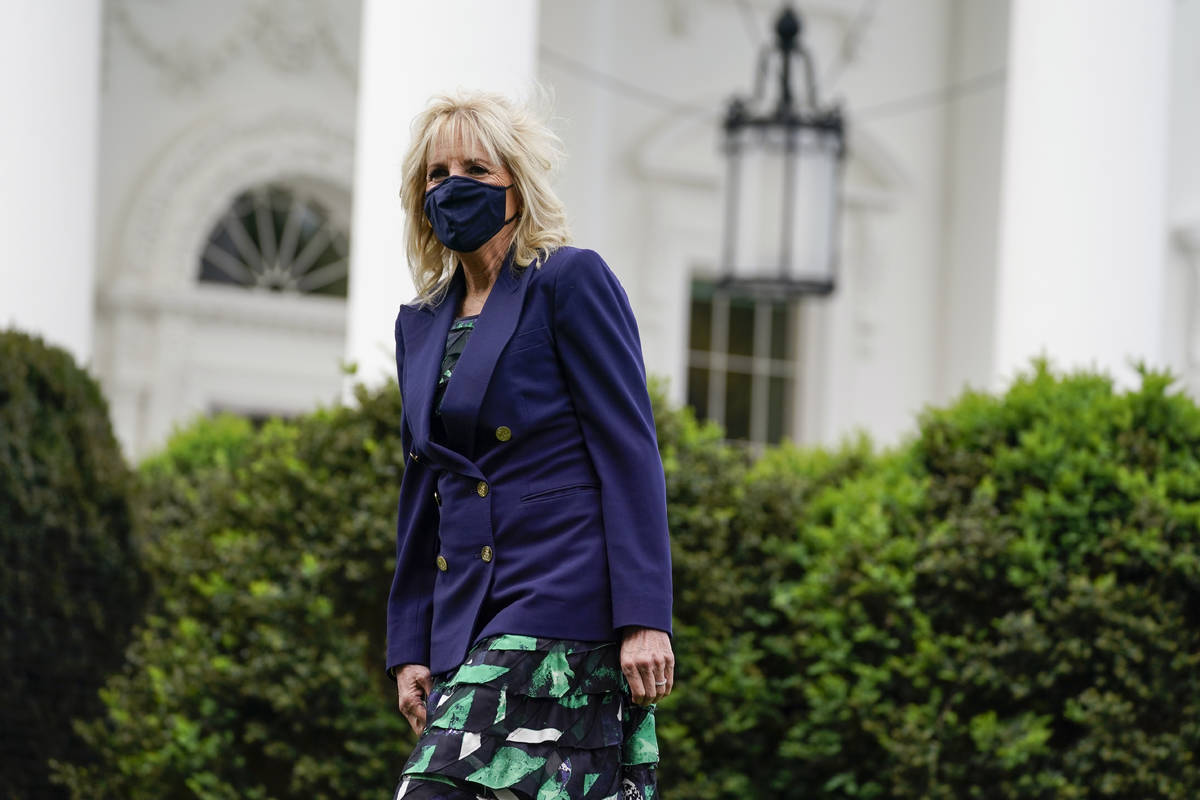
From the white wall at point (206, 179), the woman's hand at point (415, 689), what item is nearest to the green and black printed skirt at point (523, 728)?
the woman's hand at point (415, 689)

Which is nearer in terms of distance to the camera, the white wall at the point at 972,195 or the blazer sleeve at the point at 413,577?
the blazer sleeve at the point at 413,577

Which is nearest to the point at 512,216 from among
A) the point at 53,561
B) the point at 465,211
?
the point at 465,211

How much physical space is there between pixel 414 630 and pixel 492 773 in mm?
500

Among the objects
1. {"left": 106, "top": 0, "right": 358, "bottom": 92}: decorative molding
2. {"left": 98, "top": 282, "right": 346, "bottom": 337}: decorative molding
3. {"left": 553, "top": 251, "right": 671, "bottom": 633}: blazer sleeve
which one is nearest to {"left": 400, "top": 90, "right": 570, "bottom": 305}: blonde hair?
{"left": 553, "top": 251, "right": 671, "bottom": 633}: blazer sleeve

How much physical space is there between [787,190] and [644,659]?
656 cm

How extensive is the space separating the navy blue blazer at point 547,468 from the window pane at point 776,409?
1023 cm

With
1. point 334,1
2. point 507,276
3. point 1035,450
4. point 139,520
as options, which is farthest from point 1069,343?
point 334,1

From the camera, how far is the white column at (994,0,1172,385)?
7945 millimetres

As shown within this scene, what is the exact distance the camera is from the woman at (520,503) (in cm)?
277

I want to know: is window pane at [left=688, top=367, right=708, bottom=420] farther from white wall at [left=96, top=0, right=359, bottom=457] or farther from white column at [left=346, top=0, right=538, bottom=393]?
white column at [left=346, top=0, right=538, bottom=393]

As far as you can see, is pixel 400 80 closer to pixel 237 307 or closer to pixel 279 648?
pixel 279 648

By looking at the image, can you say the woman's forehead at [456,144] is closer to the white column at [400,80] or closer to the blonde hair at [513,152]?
the blonde hair at [513,152]

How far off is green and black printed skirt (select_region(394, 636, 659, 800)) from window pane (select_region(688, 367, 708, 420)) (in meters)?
9.94

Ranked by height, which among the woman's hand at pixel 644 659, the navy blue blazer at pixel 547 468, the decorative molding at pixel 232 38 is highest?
the decorative molding at pixel 232 38
